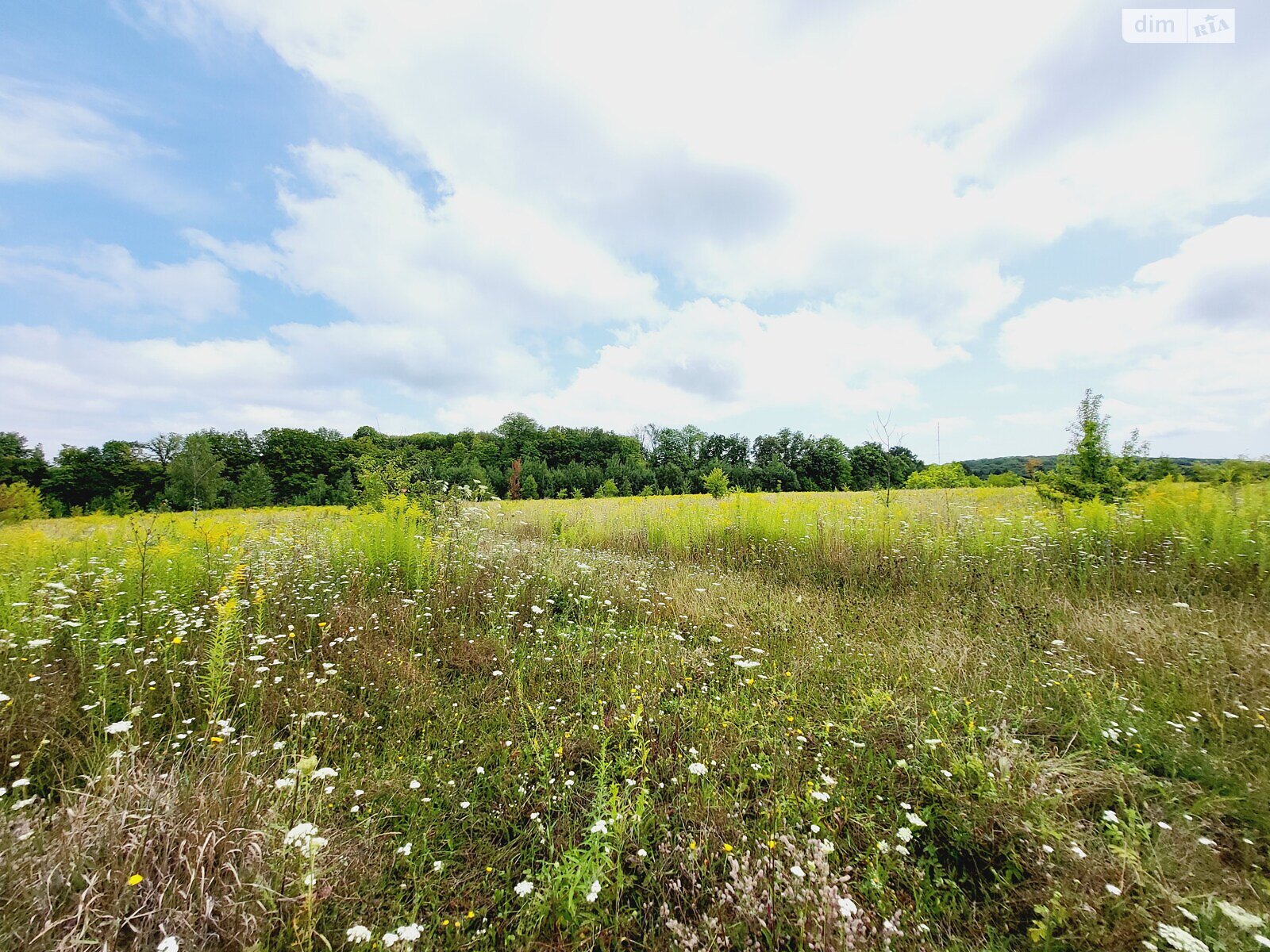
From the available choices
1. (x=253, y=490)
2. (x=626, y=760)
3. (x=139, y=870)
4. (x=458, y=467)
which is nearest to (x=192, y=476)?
(x=253, y=490)

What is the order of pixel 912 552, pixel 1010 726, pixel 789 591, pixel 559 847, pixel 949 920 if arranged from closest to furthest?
1. pixel 949 920
2. pixel 559 847
3. pixel 1010 726
4. pixel 789 591
5. pixel 912 552

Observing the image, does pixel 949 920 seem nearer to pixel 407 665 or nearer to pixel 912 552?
pixel 407 665

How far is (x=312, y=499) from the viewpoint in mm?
32906

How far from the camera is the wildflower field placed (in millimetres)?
1665

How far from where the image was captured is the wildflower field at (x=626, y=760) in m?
1.67

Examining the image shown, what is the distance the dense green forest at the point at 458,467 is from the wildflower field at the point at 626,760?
3200mm

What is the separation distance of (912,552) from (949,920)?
18.2ft

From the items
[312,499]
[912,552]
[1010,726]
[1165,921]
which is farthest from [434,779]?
[312,499]

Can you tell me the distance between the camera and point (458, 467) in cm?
2580

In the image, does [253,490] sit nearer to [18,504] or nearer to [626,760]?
[18,504]

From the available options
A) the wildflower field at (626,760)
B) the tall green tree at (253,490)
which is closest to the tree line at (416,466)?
the tall green tree at (253,490)

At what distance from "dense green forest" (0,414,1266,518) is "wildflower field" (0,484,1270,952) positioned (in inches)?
126

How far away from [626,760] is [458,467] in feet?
83.6

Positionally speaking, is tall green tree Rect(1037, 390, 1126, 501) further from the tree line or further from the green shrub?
the green shrub
